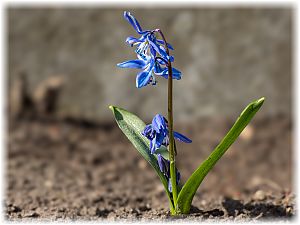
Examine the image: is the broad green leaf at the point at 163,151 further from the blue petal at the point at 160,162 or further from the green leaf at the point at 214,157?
the green leaf at the point at 214,157

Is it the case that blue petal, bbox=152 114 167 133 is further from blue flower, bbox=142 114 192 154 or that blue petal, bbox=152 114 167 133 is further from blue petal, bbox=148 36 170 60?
blue petal, bbox=148 36 170 60

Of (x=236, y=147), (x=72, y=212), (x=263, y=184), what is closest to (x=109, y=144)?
(x=236, y=147)

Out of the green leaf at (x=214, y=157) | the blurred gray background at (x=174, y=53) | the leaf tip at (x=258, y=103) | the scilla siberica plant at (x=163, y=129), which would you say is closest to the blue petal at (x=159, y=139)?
the scilla siberica plant at (x=163, y=129)

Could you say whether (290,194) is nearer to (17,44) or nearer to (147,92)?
(147,92)

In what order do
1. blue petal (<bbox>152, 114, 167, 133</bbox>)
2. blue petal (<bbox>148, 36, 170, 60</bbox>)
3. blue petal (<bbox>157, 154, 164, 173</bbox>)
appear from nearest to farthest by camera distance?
blue petal (<bbox>148, 36, 170, 60</bbox>)
blue petal (<bbox>152, 114, 167, 133</bbox>)
blue petal (<bbox>157, 154, 164, 173</bbox>)

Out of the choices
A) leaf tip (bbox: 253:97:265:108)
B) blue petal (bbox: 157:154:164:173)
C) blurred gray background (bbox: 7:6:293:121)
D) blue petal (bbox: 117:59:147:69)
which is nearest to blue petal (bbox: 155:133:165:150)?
blue petal (bbox: 157:154:164:173)

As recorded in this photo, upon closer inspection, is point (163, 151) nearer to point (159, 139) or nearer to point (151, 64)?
point (159, 139)
